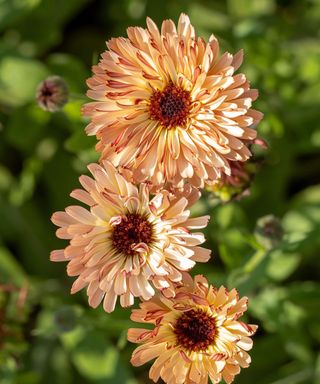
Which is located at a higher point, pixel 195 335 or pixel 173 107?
pixel 173 107

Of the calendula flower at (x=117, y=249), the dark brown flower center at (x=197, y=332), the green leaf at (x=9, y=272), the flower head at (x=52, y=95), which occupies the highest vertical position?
the flower head at (x=52, y=95)

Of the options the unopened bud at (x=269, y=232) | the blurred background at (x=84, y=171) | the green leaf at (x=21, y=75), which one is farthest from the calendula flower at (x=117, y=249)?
the green leaf at (x=21, y=75)

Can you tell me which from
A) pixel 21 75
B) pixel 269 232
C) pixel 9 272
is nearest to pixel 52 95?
pixel 21 75

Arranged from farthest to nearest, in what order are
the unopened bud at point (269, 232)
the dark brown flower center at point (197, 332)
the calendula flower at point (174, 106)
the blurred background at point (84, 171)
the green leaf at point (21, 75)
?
the green leaf at point (21, 75) → the blurred background at point (84, 171) → the unopened bud at point (269, 232) → the dark brown flower center at point (197, 332) → the calendula flower at point (174, 106)

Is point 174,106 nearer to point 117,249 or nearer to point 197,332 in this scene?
point 117,249

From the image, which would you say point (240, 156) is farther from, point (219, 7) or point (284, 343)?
point (219, 7)

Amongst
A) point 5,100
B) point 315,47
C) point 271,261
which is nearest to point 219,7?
point 315,47

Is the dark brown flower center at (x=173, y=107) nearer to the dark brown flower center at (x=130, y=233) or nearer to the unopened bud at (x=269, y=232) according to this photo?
the dark brown flower center at (x=130, y=233)
